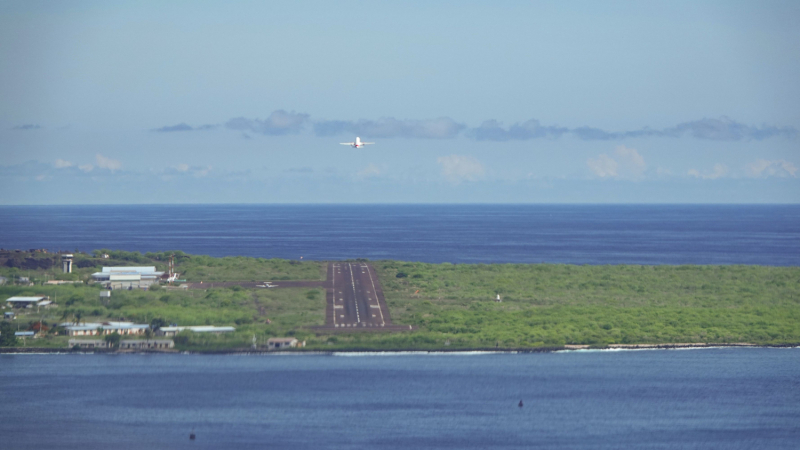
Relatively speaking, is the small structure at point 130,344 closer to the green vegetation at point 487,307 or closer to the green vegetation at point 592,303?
the green vegetation at point 487,307

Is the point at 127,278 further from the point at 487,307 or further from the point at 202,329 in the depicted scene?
the point at 487,307

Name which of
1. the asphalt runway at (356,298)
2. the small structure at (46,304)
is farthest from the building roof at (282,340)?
the small structure at (46,304)

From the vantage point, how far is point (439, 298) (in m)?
116

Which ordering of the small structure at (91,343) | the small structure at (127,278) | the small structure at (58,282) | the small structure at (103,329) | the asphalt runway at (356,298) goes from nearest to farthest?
the small structure at (91,343), the small structure at (103,329), the asphalt runway at (356,298), the small structure at (127,278), the small structure at (58,282)

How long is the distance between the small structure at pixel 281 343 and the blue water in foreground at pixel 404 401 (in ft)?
7.19

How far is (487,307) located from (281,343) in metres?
30.4

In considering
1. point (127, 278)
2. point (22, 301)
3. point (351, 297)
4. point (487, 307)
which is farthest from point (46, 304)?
point (487, 307)

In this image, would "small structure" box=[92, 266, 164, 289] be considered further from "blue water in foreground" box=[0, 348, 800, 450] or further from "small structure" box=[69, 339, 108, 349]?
"blue water in foreground" box=[0, 348, 800, 450]

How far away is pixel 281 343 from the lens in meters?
88.8

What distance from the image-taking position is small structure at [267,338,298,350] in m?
88.4

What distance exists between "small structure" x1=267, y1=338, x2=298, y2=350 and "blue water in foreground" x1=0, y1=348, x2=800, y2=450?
7.19 ft

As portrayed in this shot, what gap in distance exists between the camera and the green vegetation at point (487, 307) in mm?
92312

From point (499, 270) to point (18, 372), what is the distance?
8255 centimetres

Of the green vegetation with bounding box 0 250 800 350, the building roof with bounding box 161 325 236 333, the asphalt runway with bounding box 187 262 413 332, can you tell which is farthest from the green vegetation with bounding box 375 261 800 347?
the building roof with bounding box 161 325 236 333
